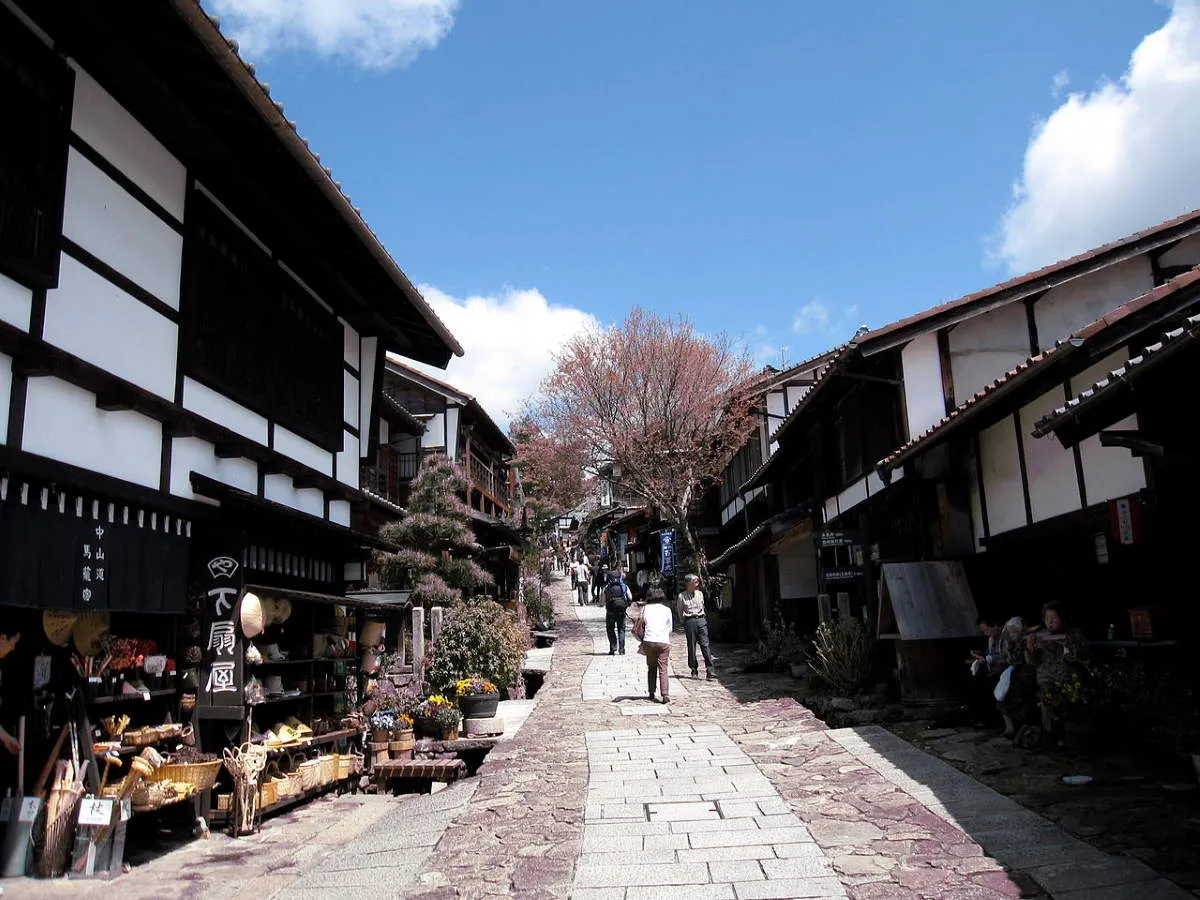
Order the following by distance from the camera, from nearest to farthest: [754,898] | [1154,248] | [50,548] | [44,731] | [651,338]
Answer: [754,898], [50,548], [44,731], [1154,248], [651,338]

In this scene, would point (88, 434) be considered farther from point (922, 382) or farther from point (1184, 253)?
point (1184, 253)

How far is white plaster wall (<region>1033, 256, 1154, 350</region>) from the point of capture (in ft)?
42.6

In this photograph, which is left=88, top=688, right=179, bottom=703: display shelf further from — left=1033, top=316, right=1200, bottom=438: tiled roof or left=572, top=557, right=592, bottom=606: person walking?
left=572, top=557, right=592, bottom=606: person walking

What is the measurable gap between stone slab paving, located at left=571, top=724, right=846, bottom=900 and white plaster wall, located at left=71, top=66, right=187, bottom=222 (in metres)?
6.73

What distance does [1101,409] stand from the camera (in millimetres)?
6668

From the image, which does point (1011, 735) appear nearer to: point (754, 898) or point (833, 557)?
point (754, 898)

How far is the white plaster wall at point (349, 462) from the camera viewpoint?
39.5 ft

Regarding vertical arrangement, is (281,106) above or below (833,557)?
above

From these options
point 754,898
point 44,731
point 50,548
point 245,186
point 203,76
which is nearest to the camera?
point 754,898

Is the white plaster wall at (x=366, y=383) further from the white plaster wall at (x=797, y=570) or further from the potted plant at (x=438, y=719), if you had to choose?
the white plaster wall at (x=797, y=570)

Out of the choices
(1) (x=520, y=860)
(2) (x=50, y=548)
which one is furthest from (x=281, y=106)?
(1) (x=520, y=860)

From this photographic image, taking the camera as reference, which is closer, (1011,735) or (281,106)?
(281,106)

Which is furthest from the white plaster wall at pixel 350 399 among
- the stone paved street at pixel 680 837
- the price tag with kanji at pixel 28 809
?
the price tag with kanji at pixel 28 809

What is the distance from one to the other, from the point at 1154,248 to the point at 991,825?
32.8 ft
